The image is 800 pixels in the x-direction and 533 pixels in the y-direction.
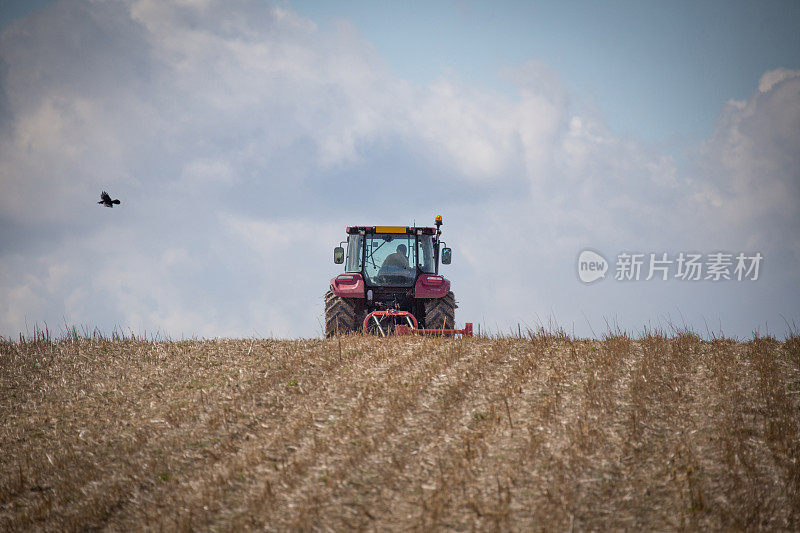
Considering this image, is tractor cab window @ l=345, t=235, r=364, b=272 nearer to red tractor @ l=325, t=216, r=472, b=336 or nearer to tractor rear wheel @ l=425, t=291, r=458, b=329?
red tractor @ l=325, t=216, r=472, b=336

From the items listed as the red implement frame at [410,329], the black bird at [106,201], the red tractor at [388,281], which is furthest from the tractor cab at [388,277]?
the black bird at [106,201]

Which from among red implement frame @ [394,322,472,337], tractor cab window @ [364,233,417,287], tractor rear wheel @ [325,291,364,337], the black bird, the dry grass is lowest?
the dry grass

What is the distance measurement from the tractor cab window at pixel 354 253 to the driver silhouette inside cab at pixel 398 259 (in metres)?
0.54

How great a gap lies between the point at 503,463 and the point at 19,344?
10.7 meters

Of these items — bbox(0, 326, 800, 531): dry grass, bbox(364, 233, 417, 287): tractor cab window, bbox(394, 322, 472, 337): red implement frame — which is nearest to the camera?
bbox(0, 326, 800, 531): dry grass

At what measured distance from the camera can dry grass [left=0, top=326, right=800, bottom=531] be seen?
5715mm

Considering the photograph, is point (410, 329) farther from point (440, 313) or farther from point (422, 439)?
point (422, 439)

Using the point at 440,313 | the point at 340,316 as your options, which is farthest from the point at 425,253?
the point at 340,316

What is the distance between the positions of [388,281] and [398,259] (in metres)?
0.56

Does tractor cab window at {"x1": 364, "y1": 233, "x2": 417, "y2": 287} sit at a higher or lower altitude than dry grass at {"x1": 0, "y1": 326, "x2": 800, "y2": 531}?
higher

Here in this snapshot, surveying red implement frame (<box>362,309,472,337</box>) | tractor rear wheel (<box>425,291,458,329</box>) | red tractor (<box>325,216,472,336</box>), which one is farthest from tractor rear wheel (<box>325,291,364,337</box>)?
tractor rear wheel (<box>425,291,458,329</box>)

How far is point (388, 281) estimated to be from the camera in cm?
1340

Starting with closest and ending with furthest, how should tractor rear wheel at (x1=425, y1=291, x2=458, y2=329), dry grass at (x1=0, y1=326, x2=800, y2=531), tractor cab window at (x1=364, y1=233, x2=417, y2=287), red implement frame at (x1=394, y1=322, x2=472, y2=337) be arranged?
dry grass at (x1=0, y1=326, x2=800, y2=531), red implement frame at (x1=394, y1=322, x2=472, y2=337), tractor rear wheel at (x1=425, y1=291, x2=458, y2=329), tractor cab window at (x1=364, y1=233, x2=417, y2=287)

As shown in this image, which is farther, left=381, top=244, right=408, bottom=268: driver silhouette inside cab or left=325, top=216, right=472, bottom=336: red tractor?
left=381, top=244, right=408, bottom=268: driver silhouette inside cab
